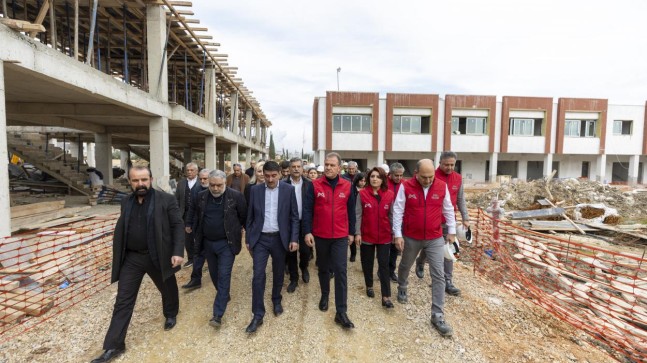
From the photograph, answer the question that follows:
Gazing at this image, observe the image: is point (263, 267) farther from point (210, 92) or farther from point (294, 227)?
point (210, 92)

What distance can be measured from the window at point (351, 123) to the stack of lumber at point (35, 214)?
55.3 ft

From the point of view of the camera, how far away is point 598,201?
11.8m

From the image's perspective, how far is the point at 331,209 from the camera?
341 cm

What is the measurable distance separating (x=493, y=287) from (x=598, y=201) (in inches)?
445

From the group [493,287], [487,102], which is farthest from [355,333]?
[487,102]

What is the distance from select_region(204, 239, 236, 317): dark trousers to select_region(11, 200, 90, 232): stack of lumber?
5510mm

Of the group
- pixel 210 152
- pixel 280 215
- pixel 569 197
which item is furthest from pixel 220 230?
pixel 569 197

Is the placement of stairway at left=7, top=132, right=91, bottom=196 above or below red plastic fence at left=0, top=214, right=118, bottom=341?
above

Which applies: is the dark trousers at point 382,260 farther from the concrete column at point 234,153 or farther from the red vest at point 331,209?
the concrete column at point 234,153

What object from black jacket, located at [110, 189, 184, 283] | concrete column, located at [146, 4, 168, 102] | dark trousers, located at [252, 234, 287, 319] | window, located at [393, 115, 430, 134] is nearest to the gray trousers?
dark trousers, located at [252, 234, 287, 319]

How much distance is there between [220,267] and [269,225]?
77 cm

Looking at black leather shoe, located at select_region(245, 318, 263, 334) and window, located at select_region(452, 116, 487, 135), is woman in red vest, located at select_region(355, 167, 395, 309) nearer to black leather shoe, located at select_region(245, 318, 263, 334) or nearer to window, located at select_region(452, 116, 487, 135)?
black leather shoe, located at select_region(245, 318, 263, 334)

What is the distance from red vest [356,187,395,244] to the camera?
12.0 ft

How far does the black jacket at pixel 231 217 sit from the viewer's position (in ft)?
11.3
